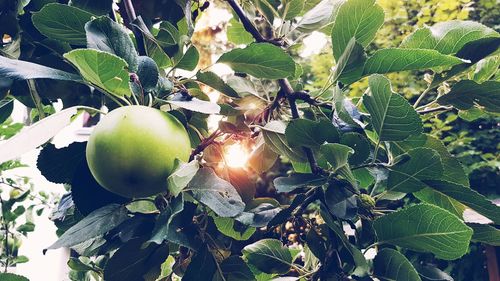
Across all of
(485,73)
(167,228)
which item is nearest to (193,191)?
(167,228)

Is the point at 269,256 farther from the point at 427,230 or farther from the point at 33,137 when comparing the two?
the point at 33,137

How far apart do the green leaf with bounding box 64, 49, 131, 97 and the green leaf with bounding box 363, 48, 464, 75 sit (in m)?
0.35

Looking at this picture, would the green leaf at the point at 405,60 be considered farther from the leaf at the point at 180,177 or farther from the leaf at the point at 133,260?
the leaf at the point at 133,260

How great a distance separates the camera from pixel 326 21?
92 cm

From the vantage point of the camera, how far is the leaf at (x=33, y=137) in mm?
499

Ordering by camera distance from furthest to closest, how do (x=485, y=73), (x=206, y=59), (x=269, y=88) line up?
(x=206, y=59)
(x=269, y=88)
(x=485, y=73)

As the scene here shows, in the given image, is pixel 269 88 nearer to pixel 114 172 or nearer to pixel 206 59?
pixel 114 172

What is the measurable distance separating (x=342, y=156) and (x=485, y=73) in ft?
1.24

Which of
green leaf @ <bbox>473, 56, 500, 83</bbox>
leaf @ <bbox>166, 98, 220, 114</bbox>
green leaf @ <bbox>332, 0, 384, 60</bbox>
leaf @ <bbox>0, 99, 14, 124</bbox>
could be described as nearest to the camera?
leaf @ <bbox>166, 98, 220, 114</bbox>

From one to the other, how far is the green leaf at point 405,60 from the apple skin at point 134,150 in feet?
1.01

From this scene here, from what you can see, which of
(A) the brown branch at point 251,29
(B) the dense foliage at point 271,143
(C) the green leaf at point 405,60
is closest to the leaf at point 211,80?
(B) the dense foliage at point 271,143

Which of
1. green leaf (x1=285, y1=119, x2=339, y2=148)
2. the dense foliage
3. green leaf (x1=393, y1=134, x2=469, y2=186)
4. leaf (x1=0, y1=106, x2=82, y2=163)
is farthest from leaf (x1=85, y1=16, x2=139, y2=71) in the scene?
green leaf (x1=393, y1=134, x2=469, y2=186)

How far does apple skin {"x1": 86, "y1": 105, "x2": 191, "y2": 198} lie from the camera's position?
22.9 inches

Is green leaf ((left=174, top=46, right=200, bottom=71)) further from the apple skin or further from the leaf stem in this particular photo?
the leaf stem
